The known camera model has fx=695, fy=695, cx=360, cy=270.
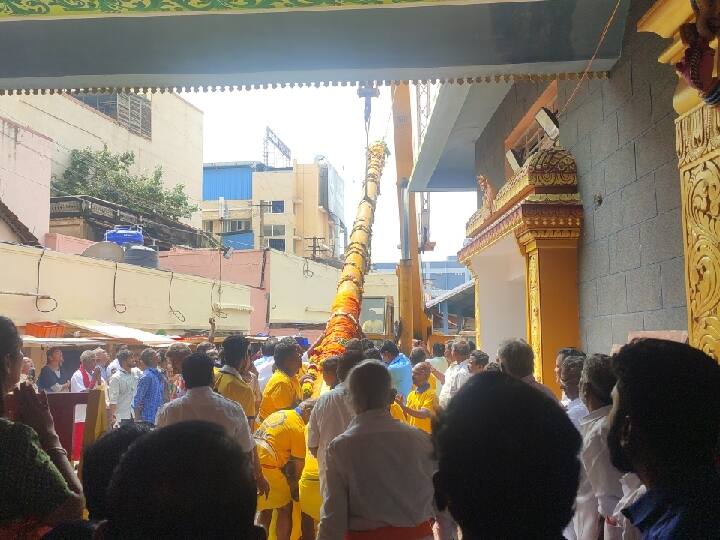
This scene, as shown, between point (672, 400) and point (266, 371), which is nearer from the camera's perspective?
point (672, 400)

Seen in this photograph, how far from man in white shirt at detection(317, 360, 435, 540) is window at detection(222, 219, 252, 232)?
4177 cm

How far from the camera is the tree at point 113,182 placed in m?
27.6

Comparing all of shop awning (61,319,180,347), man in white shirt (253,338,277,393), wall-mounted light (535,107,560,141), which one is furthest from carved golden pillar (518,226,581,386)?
shop awning (61,319,180,347)

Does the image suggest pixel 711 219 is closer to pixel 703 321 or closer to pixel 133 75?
pixel 703 321

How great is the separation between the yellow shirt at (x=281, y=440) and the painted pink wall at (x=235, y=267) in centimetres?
2340

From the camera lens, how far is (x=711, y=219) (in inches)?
154

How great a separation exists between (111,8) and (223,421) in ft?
9.94

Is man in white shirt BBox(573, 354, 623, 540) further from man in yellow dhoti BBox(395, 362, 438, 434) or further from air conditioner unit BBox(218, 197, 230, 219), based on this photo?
air conditioner unit BBox(218, 197, 230, 219)

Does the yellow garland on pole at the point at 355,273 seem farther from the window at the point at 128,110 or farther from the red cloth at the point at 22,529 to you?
the window at the point at 128,110

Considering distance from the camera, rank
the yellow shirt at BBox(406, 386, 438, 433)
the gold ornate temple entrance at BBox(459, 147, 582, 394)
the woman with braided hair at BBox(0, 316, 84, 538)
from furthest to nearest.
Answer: the gold ornate temple entrance at BBox(459, 147, 582, 394)
the yellow shirt at BBox(406, 386, 438, 433)
the woman with braided hair at BBox(0, 316, 84, 538)

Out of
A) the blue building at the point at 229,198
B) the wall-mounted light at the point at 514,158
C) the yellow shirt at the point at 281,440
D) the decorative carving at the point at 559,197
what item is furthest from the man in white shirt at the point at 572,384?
the blue building at the point at 229,198

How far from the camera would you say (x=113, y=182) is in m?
28.4

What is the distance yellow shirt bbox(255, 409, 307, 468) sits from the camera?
16.1ft

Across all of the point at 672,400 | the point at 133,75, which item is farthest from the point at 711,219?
the point at 133,75
